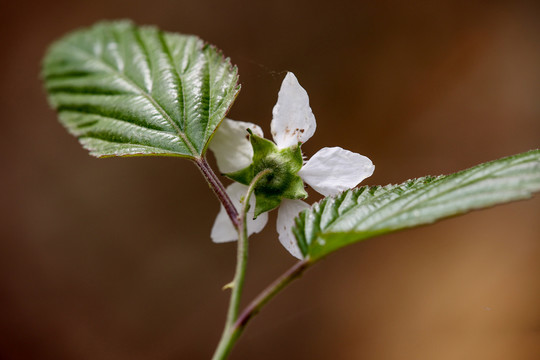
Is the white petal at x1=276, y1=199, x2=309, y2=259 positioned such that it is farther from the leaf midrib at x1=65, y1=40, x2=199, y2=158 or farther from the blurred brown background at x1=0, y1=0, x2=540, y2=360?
the blurred brown background at x1=0, y1=0, x2=540, y2=360

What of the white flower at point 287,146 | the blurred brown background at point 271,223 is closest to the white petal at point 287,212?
the white flower at point 287,146

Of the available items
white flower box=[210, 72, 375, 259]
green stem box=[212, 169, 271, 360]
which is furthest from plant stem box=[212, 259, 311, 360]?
white flower box=[210, 72, 375, 259]

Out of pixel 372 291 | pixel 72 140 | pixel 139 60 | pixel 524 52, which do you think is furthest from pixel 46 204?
pixel 524 52

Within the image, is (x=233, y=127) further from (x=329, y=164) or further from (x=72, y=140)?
(x=72, y=140)

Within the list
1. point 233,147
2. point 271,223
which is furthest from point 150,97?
point 271,223

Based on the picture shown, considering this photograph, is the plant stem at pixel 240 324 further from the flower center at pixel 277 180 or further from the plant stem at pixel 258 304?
the flower center at pixel 277 180

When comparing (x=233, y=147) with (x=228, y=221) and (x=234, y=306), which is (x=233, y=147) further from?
(x=234, y=306)
